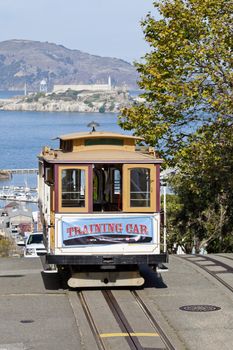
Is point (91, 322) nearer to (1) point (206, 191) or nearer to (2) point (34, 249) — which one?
(2) point (34, 249)

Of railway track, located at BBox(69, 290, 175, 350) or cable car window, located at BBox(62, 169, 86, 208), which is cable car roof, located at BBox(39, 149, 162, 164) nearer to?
cable car window, located at BBox(62, 169, 86, 208)

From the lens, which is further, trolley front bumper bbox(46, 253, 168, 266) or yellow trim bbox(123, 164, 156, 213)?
yellow trim bbox(123, 164, 156, 213)

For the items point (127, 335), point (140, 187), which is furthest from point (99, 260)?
point (127, 335)

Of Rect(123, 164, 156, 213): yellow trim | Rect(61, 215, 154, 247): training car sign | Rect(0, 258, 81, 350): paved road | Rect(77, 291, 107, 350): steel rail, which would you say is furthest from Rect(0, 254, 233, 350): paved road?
Rect(123, 164, 156, 213): yellow trim

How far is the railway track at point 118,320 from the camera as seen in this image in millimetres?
12359

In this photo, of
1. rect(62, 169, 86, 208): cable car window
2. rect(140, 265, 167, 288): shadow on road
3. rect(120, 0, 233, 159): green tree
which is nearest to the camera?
rect(62, 169, 86, 208): cable car window

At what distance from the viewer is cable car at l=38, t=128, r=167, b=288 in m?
15.8

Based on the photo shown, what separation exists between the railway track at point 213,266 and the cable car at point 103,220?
195cm

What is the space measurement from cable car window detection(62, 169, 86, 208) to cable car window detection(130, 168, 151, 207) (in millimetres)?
872

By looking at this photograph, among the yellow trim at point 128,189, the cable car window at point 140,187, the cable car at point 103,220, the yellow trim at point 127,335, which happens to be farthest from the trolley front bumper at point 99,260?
the yellow trim at point 127,335

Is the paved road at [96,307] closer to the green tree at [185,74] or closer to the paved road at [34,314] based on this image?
the paved road at [34,314]

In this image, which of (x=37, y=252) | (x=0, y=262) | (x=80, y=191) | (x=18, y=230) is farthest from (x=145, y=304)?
(x=18, y=230)

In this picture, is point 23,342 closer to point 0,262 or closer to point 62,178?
point 62,178

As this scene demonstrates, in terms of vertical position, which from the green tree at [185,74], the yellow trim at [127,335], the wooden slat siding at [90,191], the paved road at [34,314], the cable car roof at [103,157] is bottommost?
the paved road at [34,314]
